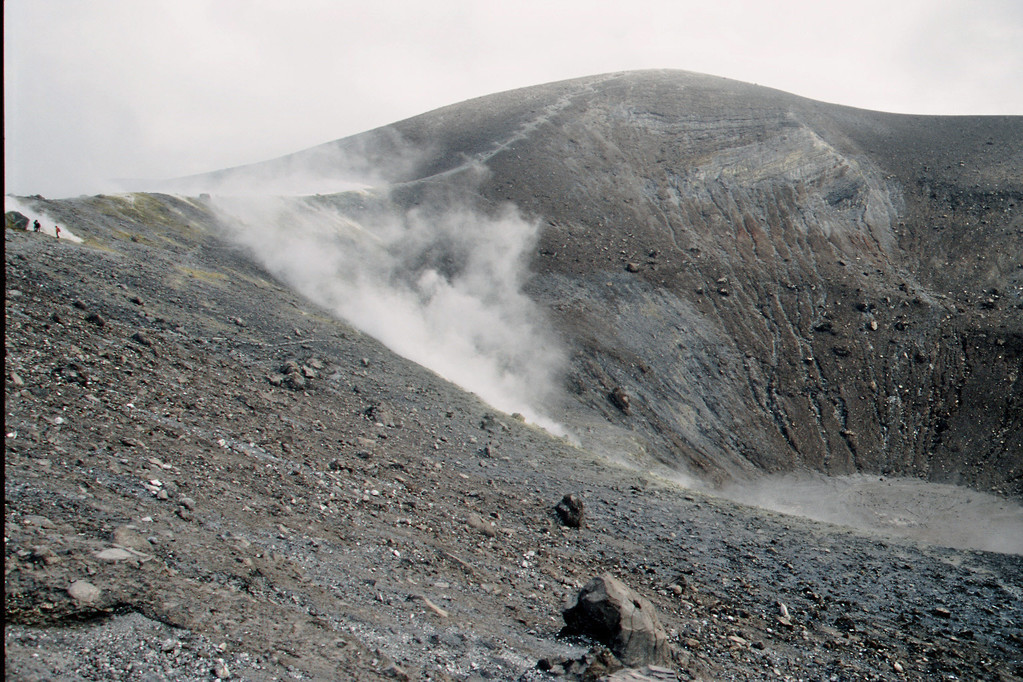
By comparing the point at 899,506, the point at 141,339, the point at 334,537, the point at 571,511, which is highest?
the point at 141,339

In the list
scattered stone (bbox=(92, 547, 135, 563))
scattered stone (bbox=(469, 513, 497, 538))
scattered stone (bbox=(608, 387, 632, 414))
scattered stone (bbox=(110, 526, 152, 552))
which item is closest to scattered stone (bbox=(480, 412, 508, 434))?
scattered stone (bbox=(469, 513, 497, 538))

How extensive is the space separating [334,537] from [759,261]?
1407 inches

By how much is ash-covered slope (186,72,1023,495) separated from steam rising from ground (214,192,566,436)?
1.66 m

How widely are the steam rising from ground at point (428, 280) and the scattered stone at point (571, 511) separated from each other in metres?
10.6

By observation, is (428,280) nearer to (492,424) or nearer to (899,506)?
(492,424)

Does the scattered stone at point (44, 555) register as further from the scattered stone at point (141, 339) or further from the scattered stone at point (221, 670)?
the scattered stone at point (141, 339)

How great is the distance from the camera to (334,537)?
41.4ft

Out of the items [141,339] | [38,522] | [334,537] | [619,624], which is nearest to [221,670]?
[38,522]

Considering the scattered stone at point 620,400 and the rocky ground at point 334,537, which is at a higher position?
the rocky ground at point 334,537

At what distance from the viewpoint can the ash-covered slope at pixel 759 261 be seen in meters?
32.9

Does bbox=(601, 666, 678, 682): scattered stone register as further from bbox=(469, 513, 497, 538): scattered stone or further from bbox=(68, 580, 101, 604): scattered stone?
bbox=(68, 580, 101, 604): scattered stone

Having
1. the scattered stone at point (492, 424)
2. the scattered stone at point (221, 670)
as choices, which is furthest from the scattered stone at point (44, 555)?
the scattered stone at point (492, 424)

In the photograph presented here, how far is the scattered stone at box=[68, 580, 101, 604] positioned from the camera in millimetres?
8516

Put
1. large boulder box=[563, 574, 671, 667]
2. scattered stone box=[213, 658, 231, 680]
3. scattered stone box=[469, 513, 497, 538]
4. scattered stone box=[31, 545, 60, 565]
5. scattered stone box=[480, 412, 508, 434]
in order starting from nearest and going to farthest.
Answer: scattered stone box=[213, 658, 231, 680]
scattered stone box=[31, 545, 60, 565]
large boulder box=[563, 574, 671, 667]
scattered stone box=[469, 513, 497, 538]
scattered stone box=[480, 412, 508, 434]
